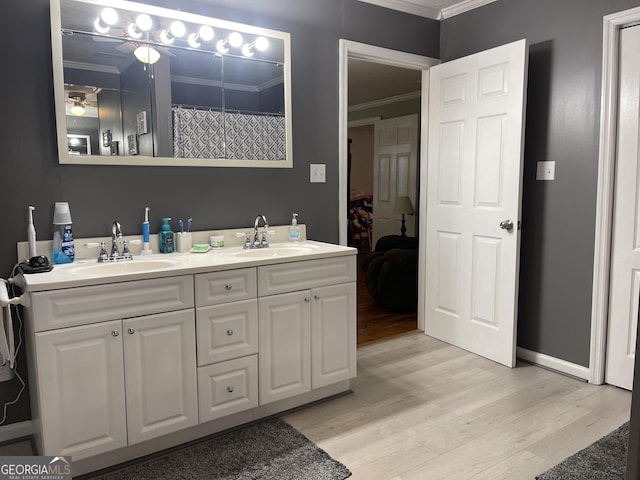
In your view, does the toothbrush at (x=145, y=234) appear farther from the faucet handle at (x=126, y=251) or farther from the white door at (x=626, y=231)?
the white door at (x=626, y=231)

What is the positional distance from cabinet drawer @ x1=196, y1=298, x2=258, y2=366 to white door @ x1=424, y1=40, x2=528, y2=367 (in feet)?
5.39

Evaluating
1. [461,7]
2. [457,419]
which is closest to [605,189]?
[457,419]

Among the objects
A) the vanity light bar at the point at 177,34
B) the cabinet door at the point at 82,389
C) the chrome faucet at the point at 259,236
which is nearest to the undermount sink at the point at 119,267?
the cabinet door at the point at 82,389

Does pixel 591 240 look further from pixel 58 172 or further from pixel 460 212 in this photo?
pixel 58 172

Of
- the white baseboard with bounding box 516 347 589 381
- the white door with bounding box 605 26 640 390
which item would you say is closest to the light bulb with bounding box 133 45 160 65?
the white door with bounding box 605 26 640 390

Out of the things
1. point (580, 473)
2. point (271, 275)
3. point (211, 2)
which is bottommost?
point (580, 473)

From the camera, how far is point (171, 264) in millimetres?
2268

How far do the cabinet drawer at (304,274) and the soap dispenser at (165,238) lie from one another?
541 millimetres

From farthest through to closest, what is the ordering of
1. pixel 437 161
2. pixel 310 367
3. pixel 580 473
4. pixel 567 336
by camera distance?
pixel 437 161, pixel 567 336, pixel 310 367, pixel 580 473

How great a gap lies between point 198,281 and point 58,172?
2.79 feet

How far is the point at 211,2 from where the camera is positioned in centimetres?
260

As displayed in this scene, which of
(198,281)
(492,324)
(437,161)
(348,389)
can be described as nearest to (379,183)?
(437,161)

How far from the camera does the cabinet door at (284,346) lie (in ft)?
7.54

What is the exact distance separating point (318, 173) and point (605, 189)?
161 centimetres
